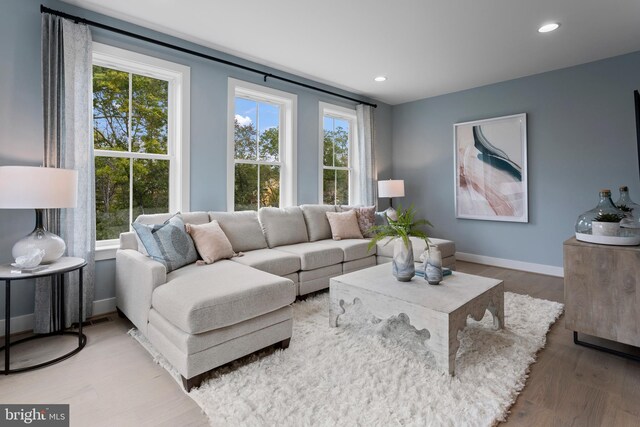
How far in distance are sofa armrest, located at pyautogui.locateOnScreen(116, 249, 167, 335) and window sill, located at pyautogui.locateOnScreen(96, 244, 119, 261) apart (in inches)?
9.3

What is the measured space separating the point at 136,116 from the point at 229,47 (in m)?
1.24

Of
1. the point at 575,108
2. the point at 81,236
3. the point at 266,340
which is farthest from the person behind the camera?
the point at 575,108

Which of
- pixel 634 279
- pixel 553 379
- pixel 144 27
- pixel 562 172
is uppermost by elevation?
pixel 144 27

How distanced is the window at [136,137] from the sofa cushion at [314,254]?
1.25m

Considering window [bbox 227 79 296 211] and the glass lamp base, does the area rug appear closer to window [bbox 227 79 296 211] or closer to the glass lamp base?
the glass lamp base

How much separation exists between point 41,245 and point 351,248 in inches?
106

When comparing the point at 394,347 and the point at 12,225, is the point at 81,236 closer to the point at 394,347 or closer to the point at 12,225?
the point at 12,225

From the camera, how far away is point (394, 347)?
2.22m

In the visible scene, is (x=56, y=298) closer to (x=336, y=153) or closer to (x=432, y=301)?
(x=432, y=301)

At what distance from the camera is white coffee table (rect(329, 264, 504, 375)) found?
187 centimetres

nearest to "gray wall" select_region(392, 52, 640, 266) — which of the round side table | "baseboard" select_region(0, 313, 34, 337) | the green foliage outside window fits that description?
the green foliage outside window

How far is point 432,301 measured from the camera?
2.01 meters

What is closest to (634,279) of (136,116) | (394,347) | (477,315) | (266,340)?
(477,315)

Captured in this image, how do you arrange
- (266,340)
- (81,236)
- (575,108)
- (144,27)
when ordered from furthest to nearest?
(575,108) < (144,27) < (81,236) < (266,340)
